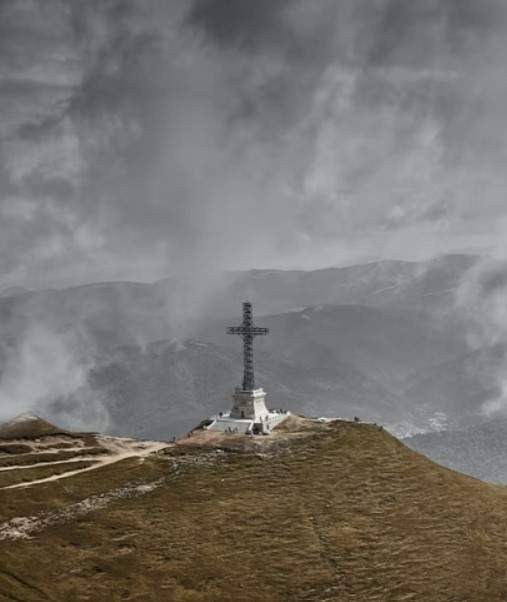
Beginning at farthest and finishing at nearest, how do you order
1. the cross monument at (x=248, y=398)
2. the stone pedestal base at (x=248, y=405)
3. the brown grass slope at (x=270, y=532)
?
1. the cross monument at (x=248, y=398)
2. the stone pedestal base at (x=248, y=405)
3. the brown grass slope at (x=270, y=532)

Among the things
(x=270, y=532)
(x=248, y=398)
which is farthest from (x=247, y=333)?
(x=270, y=532)

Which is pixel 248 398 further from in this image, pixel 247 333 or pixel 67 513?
pixel 67 513

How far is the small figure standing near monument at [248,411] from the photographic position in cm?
11975

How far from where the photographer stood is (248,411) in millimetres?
128875

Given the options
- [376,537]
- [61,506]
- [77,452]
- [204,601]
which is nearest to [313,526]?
[376,537]

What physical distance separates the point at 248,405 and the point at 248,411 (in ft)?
4.08

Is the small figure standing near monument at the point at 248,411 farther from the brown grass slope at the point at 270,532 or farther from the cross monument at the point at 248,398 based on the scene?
the brown grass slope at the point at 270,532

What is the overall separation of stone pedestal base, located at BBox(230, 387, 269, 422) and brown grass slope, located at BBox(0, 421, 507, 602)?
25.9 meters

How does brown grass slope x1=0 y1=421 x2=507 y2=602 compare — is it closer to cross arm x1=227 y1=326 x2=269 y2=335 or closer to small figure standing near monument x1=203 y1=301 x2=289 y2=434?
small figure standing near monument x1=203 y1=301 x2=289 y2=434

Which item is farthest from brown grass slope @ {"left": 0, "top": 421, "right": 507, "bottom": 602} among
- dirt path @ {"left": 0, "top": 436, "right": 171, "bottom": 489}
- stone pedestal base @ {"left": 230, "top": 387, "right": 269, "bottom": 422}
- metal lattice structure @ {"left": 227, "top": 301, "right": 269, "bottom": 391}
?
metal lattice structure @ {"left": 227, "top": 301, "right": 269, "bottom": 391}

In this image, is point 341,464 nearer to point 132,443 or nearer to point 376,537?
point 376,537

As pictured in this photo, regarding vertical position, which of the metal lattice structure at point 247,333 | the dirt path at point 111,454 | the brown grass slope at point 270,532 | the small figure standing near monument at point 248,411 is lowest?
the brown grass slope at point 270,532

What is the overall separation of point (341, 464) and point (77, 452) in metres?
41.9

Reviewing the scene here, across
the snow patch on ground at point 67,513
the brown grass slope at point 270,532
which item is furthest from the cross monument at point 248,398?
the snow patch on ground at point 67,513
